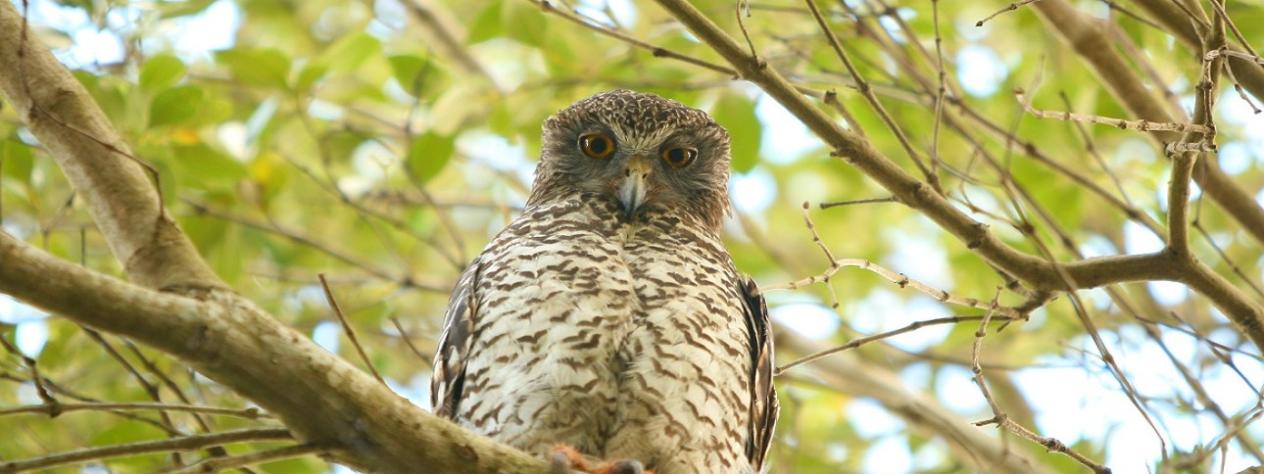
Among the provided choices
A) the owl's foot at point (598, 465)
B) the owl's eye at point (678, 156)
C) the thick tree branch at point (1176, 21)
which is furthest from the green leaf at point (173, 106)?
the thick tree branch at point (1176, 21)

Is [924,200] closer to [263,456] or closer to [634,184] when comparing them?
[634,184]

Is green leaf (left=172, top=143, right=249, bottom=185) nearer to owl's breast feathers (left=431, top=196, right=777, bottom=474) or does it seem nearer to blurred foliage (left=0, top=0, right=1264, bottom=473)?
blurred foliage (left=0, top=0, right=1264, bottom=473)

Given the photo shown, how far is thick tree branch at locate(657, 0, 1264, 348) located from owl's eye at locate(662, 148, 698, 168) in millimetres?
1165

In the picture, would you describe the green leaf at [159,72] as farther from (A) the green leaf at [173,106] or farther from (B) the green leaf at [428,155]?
(B) the green leaf at [428,155]

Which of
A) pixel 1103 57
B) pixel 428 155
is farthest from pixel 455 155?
pixel 1103 57

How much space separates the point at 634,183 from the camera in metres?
4.50

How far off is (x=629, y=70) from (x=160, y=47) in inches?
92.0

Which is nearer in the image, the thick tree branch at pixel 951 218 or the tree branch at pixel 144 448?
the tree branch at pixel 144 448

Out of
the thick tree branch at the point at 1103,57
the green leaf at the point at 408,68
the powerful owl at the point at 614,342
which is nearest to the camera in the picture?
the powerful owl at the point at 614,342

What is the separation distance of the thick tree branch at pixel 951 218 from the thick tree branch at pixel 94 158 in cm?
145

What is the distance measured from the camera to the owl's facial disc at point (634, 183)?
14.5 feet

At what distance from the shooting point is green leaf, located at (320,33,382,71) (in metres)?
5.48

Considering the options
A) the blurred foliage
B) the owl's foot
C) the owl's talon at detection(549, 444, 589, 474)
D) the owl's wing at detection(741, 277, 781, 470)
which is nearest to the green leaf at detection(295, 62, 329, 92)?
the blurred foliage

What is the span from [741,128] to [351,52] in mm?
1709
